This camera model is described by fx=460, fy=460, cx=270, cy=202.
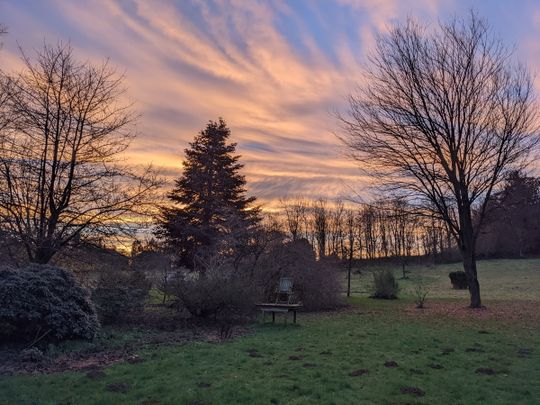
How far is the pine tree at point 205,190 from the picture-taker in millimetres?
27062

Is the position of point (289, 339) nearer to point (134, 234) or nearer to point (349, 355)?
point (349, 355)

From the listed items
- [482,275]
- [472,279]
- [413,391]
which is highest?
[482,275]

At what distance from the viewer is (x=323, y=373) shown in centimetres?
681

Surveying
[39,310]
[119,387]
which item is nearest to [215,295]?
[39,310]

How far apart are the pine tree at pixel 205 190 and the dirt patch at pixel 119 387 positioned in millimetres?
18976

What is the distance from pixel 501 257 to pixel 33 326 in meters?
58.8

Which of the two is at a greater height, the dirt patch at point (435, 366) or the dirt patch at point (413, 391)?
the dirt patch at point (435, 366)

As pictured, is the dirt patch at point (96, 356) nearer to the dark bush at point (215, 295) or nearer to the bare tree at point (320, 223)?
the dark bush at point (215, 295)

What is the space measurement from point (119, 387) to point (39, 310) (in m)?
3.94

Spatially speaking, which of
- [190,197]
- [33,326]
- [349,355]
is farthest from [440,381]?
[190,197]

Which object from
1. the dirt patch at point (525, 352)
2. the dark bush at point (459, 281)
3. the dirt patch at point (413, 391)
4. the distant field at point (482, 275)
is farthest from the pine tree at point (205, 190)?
the dirt patch at point (413, 391)

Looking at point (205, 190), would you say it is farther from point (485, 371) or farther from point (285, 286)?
point (485, 371)

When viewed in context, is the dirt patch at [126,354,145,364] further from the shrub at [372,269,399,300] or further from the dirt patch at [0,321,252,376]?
the shrub at [372,269,399,300]

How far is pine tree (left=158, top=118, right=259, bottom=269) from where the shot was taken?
2706cm
